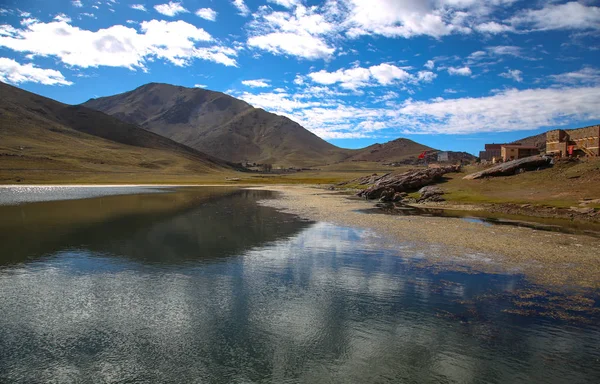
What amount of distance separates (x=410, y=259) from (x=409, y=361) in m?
15.8

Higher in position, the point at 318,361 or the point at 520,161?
the point at 520,161

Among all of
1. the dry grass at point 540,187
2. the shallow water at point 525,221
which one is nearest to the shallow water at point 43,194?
the shallow water at point 525,221

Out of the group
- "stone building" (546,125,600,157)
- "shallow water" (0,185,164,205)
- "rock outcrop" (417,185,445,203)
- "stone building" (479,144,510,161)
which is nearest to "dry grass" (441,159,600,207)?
"rock outcrop" (417,185,445,203)

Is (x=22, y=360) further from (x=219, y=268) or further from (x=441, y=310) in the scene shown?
(x=441, y=310)

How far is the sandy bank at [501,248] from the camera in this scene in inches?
1007

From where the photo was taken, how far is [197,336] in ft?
52.1

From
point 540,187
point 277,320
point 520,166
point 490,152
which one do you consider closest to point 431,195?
point 540,187

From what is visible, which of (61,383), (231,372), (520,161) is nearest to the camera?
(61,383)

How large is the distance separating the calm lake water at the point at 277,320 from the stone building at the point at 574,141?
71485mm

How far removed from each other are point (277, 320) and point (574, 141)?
92.3 metres

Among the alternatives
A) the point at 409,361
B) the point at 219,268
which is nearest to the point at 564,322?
the point at 409,361

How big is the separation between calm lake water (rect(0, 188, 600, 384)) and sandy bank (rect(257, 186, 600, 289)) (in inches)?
96.7

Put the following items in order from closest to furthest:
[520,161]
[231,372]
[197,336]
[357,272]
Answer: [231,372] → [197,336] → [357,272] → [520,161]

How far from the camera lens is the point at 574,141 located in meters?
84.9
